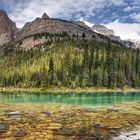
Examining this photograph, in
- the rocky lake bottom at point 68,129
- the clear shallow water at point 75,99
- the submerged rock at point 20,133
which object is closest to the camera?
the rocky lake bottom at point 68,129

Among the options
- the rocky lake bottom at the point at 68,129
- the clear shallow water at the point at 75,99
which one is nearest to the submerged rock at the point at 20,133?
the rocky lake bottom at the point at 68,129

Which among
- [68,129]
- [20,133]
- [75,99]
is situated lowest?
[20,133]

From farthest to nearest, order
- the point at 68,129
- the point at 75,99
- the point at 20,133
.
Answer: the point at 75,99 → the point at 68,129 → the point at 20,133

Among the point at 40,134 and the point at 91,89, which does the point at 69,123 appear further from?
the point at 91,89

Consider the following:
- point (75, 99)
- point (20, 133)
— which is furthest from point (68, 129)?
point (75, 99)

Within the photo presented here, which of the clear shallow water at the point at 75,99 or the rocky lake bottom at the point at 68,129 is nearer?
the rocky lake bottom at the point at 68,129

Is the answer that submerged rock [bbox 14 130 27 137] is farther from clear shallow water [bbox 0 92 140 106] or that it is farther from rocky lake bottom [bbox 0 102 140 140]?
clear shallow water [bbox 0 92 140 106]

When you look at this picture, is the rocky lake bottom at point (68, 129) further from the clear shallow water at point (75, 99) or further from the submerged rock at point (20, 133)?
the clear shallow water at point (75, 99)

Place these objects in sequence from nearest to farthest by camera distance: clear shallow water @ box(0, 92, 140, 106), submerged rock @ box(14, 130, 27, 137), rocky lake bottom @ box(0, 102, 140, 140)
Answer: rocky lake bottom @ box(0, 102, 140, 140) → submerged rock @ box(14, 130, 27, 137) → clear shallow water @ box(0, 92, 140, 106)

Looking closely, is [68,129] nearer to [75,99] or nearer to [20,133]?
[20,133]

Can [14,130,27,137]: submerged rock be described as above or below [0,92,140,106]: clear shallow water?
below

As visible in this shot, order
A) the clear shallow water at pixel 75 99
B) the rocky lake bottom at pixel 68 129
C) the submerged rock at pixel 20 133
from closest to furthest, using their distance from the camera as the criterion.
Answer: the rocky lake bottom at pixel 68 129 < the submerged rock at pixel 20 133 < the clear shallow water at pixel 75 99

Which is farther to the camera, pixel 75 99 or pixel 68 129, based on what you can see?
pixel 75 99

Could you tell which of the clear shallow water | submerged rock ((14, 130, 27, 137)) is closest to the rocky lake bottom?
submerged rock ((14, 130, 27, 137))
